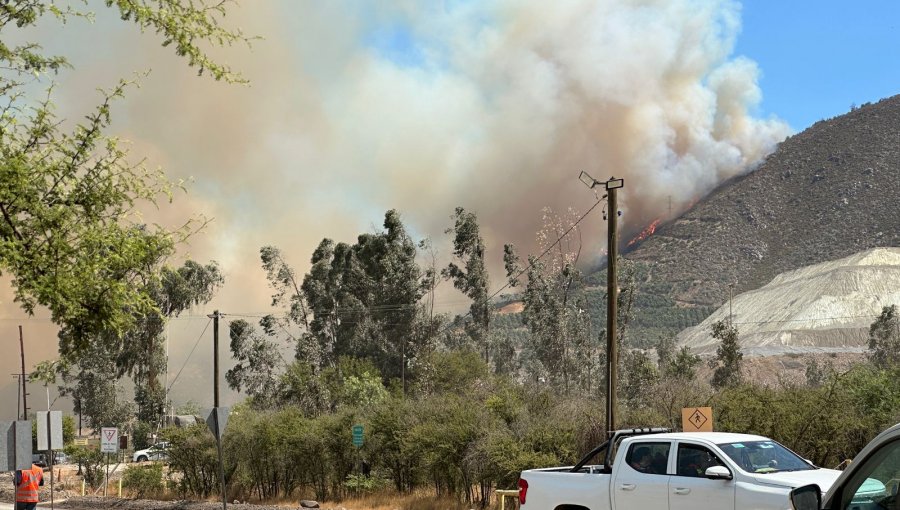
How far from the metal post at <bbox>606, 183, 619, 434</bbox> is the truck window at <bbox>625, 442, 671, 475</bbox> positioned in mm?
11677

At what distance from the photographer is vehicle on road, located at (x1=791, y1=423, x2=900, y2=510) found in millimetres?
5145

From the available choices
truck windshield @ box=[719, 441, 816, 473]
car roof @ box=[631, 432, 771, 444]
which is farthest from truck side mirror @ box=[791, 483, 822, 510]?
car roof @ box=[631, 432, 771, 444]

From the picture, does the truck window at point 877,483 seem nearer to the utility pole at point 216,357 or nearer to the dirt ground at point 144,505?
the dirt ground at point 144,505

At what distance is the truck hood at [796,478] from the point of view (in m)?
12.1

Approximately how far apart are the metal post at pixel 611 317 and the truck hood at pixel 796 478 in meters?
12.8

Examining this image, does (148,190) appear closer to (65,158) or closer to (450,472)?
(65,158)

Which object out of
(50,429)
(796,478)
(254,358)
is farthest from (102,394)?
(796,478)

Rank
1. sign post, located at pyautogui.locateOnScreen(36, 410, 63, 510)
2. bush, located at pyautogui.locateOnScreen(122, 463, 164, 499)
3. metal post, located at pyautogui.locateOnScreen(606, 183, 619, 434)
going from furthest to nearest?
bush, located at pyautogui.locateOnScreen(122, 463, 164, 499), metal post, located at pyautogui.locateOnScreen(606, 183, 619, 434), sign post, located at pyautogui.locateOnScreen(36, 410, 63, 510)

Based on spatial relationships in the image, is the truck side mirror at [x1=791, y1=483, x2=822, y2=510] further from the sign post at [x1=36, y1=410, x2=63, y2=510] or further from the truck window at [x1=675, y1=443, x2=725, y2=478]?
the sign post at [x1=36, y1=410, x2=63, y2=510]

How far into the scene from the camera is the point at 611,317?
88.9 ft

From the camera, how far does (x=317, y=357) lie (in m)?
86.5

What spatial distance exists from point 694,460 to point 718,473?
34.9 inches

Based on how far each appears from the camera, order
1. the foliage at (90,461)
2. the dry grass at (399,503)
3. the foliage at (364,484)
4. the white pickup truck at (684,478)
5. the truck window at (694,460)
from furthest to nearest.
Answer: the foliage at (90,461)
the foliage at (364,484)
the dry grass at (399,503)
the truck window at (694,460)
the white pickup truck at (684,478)

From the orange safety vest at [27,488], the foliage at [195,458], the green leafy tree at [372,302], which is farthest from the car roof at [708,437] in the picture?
the green leafy tree at [372,302]
